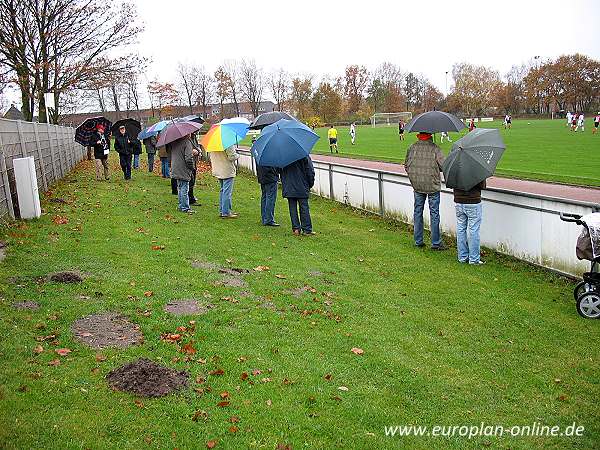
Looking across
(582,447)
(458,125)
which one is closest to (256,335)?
(582,447)

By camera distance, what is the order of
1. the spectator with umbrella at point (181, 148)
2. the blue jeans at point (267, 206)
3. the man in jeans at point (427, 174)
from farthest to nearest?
1. the spectator with umbrella at point (181, 148)
2. the blue jeans at point (267, 206)
3. the man in jeans at point (427, 174)

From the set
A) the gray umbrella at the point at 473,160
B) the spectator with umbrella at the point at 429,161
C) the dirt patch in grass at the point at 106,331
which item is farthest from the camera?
the spectator with umbrella at the point at 429,161

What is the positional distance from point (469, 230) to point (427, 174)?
133 cm

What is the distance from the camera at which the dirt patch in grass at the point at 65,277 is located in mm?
7256

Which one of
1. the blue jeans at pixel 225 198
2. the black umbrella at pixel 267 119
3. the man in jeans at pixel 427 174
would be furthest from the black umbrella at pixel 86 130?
the man in jeans at pixel 427 174

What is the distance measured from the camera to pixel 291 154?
10625 mm

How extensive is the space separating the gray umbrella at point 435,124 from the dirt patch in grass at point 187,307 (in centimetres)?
497

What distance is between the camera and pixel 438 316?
689 centimetres

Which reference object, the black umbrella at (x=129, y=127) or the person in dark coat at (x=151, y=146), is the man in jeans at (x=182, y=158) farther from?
the person in dark coat at (x=151, y=146)

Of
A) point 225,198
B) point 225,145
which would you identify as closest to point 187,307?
point 225,145

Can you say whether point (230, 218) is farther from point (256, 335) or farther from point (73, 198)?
point (256, 335)

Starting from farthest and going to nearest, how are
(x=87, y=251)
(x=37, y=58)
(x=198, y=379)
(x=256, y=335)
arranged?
(x=37, y=58)
(x=87, y=251)
(x=256, y=335)
(x=198, y=379)

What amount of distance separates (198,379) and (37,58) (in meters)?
26.6

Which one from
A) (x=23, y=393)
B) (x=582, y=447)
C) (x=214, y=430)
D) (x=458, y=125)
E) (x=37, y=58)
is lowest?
(x=582, y=447)
